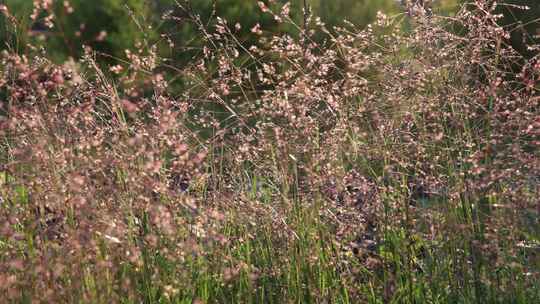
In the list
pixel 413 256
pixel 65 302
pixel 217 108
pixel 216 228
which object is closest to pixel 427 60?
pixel 413 256

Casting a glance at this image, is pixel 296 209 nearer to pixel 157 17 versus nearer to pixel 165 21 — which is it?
pixel 165 21

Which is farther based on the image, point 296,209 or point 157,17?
point 157,17

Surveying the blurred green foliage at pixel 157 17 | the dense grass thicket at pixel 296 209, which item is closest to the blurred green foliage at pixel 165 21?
the blurred green foliage at pixel 157 17

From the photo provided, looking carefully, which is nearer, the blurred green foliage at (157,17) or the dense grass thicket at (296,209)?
the dense grass thicket at (296,209)

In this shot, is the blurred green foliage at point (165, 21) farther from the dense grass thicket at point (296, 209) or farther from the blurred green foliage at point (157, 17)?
the dense grass thicket at point (296, 209)

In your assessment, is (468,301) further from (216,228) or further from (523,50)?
(523,50)

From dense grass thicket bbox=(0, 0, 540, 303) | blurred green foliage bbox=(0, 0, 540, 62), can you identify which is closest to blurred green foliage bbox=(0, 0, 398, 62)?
blurred green foliage bbox=(0, 0, 540, 62)

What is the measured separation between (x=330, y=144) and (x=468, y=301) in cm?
74

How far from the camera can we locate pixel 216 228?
278 cm

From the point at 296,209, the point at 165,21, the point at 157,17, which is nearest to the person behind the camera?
the point at 296,209

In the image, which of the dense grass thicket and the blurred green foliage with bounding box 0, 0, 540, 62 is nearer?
the dense grass thicket

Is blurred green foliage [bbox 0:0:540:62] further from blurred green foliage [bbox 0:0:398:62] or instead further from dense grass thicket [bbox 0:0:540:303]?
dense grass thicket [bbox 0:0:540:303]

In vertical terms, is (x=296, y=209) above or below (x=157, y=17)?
below

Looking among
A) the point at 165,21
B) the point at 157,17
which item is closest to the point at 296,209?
the point at 165,21
